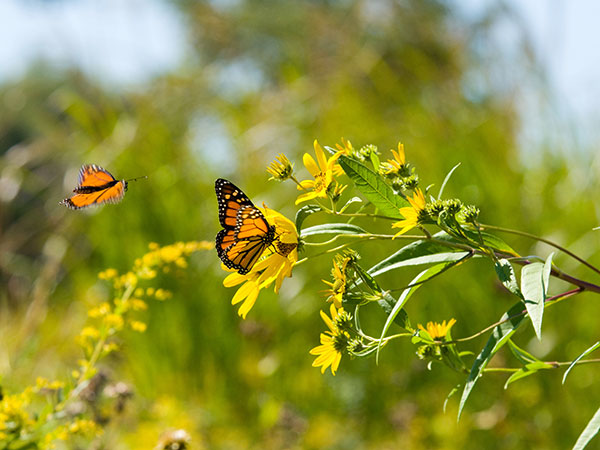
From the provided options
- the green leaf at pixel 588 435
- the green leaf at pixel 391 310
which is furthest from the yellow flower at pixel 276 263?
the green leaf at pixel 588 435

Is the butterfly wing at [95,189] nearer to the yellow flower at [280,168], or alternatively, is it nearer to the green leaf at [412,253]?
the yellow flower at [280,168]

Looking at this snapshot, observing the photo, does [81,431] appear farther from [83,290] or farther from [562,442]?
[83,290]

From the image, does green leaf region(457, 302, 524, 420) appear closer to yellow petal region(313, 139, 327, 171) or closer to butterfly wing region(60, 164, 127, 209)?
yellow petal region(313, 139, 327, 171)

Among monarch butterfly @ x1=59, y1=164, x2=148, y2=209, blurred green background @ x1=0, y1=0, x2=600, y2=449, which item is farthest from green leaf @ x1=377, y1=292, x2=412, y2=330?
blurred green background @ x1=0, y1=0, x2=600, y2=449

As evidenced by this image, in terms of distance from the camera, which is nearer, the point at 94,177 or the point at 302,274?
the point at 94,177

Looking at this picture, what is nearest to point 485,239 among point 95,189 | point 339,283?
point 339,283

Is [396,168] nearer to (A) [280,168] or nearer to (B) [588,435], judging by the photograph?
(A) [280,168]

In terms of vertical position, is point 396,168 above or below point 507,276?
above

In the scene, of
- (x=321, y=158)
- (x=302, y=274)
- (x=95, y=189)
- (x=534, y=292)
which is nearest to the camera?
(x=534, y=292)
